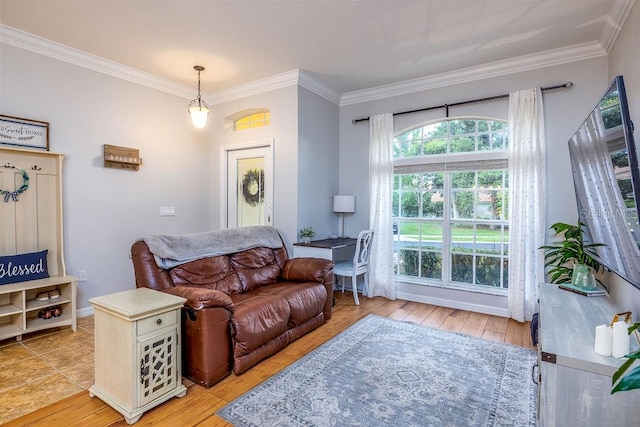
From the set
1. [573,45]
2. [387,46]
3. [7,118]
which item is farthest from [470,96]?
[7,118]

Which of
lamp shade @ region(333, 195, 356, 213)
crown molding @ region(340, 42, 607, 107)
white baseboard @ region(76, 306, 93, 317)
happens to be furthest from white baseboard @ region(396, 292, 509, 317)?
white baseboard @ region(76, 306, 93, 317)

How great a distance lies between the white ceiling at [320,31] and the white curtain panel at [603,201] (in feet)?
4.48

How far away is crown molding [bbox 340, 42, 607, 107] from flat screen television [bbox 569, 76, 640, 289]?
71.8 inches

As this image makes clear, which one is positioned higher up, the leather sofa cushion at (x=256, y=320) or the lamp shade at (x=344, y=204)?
the lamp shade at (x=344, y=204)

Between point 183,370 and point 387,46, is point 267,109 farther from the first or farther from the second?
point 183,370

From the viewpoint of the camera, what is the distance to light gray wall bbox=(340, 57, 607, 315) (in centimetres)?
335

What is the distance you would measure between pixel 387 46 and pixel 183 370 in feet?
11.2

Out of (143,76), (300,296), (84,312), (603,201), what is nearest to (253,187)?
(143,76)

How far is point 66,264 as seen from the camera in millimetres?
3457

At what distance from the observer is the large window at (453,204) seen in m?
3.83

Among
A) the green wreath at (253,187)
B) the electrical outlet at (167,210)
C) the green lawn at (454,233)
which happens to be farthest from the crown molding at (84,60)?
the green lawn at (454,233)

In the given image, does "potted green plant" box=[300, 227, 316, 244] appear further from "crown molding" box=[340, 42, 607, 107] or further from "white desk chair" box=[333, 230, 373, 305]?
"crown molding" box=[340, 42, 607, 107]

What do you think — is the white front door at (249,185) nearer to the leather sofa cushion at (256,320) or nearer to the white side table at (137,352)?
the leather sofa cushion at (256,320)

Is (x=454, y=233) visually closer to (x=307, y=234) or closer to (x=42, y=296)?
(x=307, y=234)
